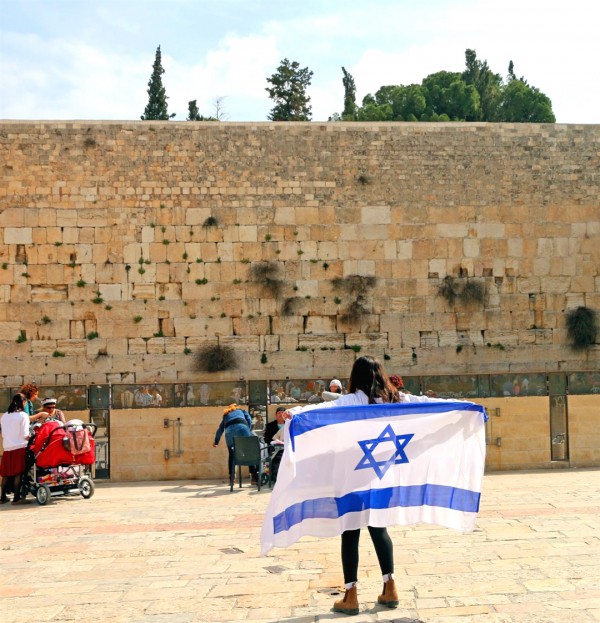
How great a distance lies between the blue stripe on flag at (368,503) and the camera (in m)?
4.71

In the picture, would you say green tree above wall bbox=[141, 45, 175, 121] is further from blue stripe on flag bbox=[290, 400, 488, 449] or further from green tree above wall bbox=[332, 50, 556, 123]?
blue stripe on flag bbox=[290, 400, 488, 449]

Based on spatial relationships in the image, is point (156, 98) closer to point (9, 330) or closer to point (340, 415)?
point (9, 330)

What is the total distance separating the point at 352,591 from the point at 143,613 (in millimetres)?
1138

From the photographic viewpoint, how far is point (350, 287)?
13.4 metres


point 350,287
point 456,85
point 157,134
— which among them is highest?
point 456,85

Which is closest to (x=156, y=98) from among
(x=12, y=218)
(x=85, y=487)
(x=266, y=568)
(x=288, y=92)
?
(x=288, y=92)

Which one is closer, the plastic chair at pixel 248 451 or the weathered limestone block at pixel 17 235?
the plastic chair at pixel 248 451

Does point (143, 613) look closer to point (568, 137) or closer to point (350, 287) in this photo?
point (350, 287)

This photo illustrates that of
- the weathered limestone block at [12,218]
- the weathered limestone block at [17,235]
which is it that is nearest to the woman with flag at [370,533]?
the weathered limestone block at [17,235]

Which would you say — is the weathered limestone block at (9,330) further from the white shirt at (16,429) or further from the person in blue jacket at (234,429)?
the person in blue jacket at (234,429)

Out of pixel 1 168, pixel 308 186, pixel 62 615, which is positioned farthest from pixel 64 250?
pixel 62 615

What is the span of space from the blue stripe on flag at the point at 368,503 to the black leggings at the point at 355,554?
0.50 feet

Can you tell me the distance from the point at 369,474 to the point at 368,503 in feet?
0.59

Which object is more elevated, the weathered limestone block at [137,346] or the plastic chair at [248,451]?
the weathered limestone block at [137,346]
